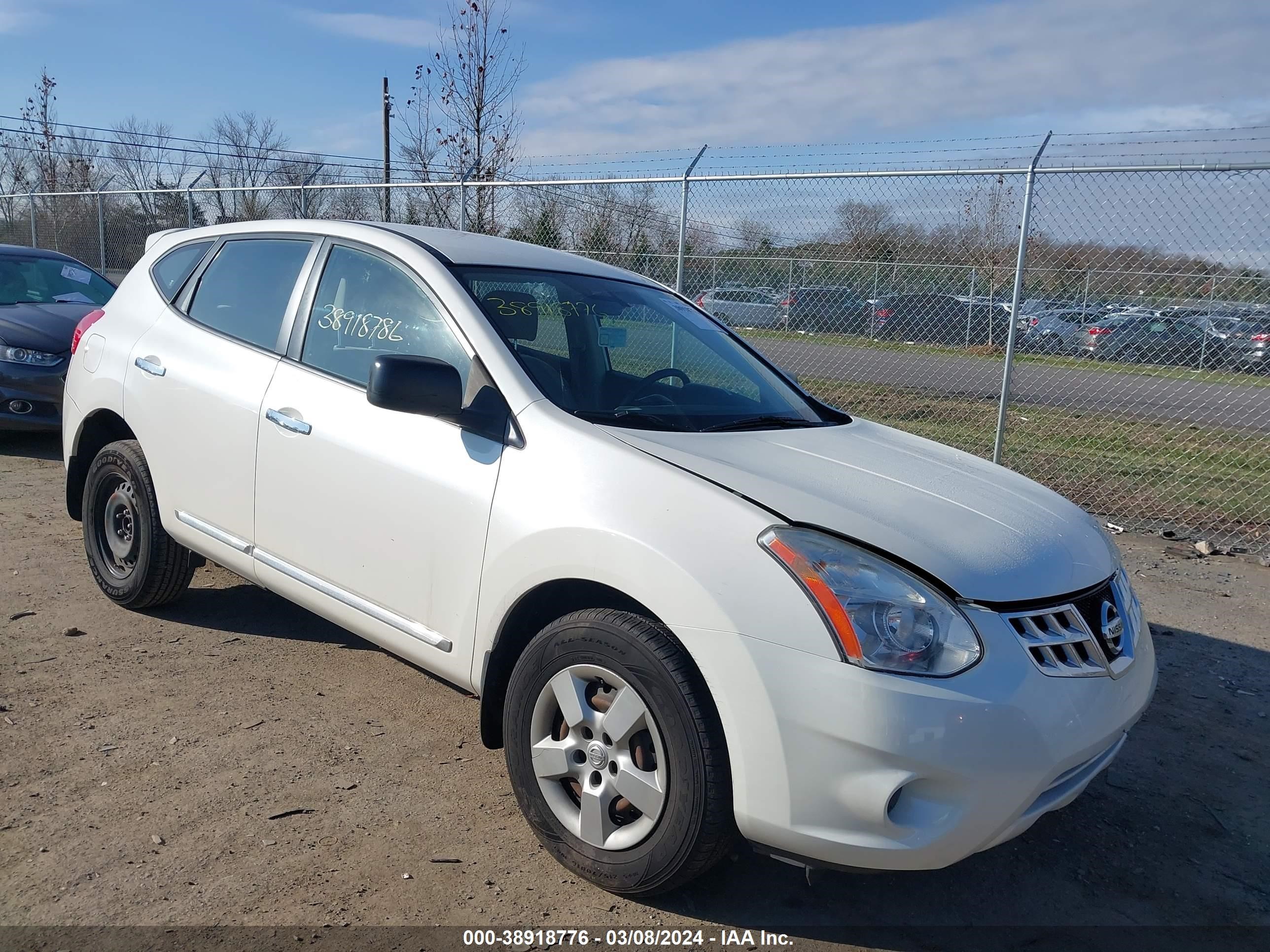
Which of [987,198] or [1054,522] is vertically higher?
[987,198]

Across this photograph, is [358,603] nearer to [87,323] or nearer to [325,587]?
[325,587]

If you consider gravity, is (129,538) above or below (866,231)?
below

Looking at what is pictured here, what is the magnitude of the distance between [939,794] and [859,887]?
29.0 inches

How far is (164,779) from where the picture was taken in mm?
3189

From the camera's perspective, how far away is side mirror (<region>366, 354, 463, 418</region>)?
2918mm

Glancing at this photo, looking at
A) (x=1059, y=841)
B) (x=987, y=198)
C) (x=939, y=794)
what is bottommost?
(x=1059, y=841)

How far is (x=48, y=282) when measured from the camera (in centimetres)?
884

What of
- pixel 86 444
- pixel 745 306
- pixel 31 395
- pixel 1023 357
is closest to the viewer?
pixel 86 444

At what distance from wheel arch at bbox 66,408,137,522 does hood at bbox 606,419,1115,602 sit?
2.92m

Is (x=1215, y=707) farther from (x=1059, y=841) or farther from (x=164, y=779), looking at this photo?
(x=164, y=779)

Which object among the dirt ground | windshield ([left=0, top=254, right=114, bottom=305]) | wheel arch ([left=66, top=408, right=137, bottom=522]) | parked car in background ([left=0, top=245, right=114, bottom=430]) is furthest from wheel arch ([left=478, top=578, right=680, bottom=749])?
windshield ([left=0, top=254, right=114, bottom=305])

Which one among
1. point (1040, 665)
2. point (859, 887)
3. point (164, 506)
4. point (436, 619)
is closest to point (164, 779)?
point (436, 619)

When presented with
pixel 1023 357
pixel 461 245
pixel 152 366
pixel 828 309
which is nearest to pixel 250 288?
pixel 152 366

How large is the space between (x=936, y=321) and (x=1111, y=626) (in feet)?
24.6
